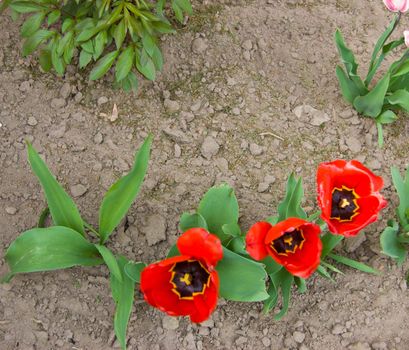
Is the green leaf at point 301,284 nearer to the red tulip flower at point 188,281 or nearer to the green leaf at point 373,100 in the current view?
the red tulip flower at point 188,281

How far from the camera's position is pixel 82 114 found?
2811mm

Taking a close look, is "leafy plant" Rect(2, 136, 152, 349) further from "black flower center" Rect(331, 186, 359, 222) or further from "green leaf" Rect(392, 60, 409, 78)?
"green leaf" Rect(392, 60, 409, 78)

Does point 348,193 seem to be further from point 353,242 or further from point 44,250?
point 44,250

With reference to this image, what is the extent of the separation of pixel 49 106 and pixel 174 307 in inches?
50.5

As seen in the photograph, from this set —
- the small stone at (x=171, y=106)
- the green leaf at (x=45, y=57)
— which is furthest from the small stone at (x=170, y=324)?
the green leaf at (x=45, y=57)

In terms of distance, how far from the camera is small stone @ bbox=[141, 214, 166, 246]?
2520 millimetres

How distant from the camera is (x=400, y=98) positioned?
270 centimetres

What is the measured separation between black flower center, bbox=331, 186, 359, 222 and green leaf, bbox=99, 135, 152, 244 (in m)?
0.69

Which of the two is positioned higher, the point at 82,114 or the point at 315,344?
the point at 82,114

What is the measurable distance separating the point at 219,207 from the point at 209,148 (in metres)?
0.43

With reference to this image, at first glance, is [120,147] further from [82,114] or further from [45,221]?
[45,221]

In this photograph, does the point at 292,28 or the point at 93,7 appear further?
the point at 292,28

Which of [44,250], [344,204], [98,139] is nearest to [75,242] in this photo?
[44,250]

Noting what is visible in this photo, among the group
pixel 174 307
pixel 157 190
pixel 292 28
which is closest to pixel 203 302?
pixel 174 307
